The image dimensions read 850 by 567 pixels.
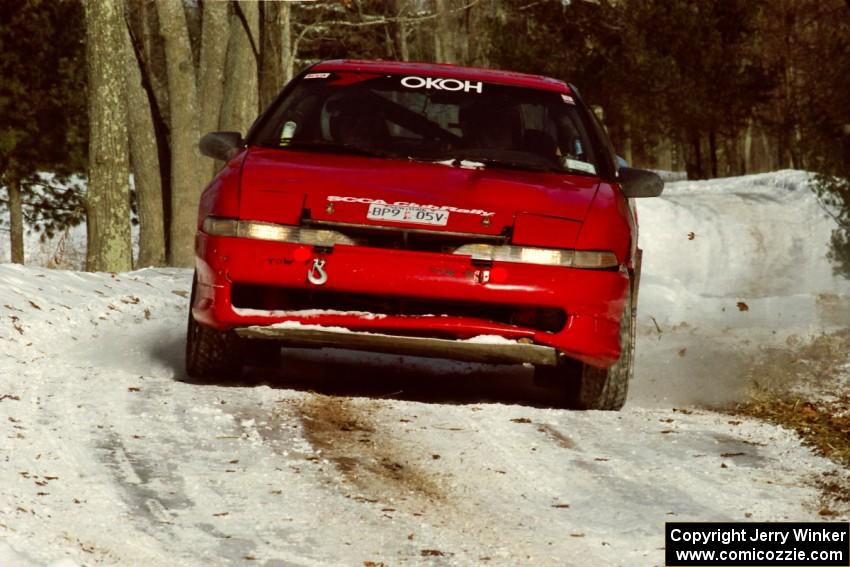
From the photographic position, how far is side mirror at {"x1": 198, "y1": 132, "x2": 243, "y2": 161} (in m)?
7.85

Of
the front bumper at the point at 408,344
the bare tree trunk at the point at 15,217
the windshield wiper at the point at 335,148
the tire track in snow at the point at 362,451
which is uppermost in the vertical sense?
the windshield wiper at the point at 335,148

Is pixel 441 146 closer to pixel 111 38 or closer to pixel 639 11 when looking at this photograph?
pixel 111 38

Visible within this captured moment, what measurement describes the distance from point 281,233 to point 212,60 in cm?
1306

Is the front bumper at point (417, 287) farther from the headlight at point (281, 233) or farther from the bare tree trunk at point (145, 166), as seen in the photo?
the bare tree trunk at point (145, 166)

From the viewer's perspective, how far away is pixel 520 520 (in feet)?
16.5

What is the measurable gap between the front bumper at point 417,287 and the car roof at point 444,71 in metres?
1.75

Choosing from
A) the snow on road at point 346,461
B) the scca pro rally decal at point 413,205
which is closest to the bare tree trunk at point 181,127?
the snow on road at point 346,461

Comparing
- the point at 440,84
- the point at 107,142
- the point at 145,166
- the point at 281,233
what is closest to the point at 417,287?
the point at 281,233

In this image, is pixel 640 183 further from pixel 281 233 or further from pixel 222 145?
pixel 222 145

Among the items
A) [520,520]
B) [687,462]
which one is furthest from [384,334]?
[520,520]

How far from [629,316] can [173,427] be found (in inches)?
94.6

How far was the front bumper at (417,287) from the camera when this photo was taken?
670cm

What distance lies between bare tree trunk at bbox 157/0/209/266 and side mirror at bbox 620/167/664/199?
35.7 ft

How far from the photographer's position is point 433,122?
26.3 feet
